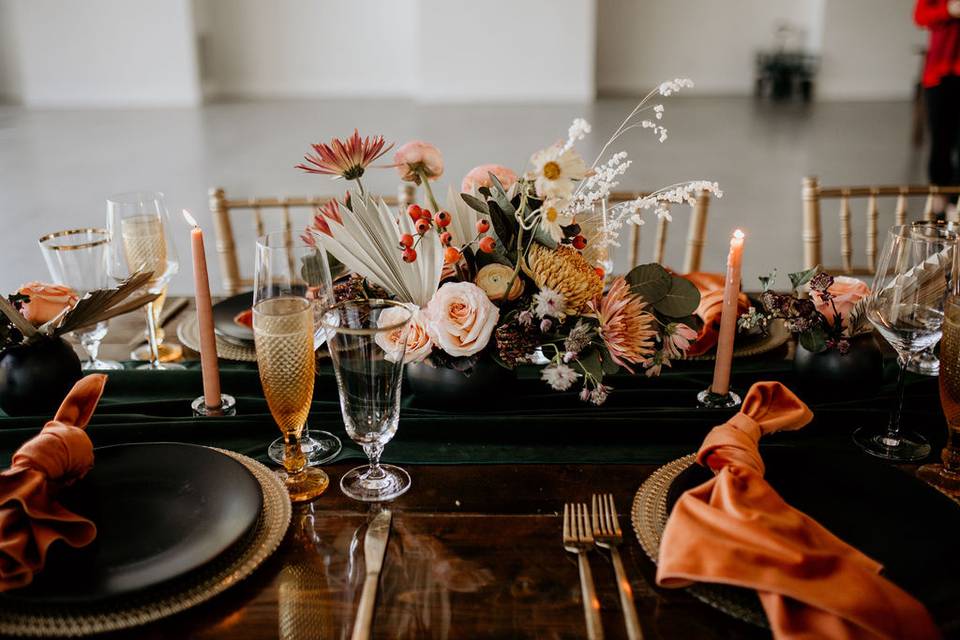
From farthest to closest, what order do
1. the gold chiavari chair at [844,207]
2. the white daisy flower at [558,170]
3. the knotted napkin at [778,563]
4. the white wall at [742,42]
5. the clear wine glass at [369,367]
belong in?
the white wall at [742,42] → the gold chiavari chair at [844,207] → the white daisy flower at [558,170] → the clear wine glass at [369,367] → the knotted napkin at [778,563]

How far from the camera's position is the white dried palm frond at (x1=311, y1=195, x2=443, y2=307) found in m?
1.14

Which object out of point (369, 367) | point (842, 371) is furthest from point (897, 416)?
point (369, 367)

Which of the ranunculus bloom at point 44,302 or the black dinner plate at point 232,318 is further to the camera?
the black dinner plate at point 232,318

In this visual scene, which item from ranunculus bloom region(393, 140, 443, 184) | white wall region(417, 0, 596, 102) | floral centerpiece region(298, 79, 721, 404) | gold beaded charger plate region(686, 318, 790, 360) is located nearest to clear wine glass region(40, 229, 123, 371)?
floral centerpiece region(298, 79, 721, 404)

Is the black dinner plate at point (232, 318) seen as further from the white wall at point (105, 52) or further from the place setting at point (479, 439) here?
the white wall at point (105, 52)

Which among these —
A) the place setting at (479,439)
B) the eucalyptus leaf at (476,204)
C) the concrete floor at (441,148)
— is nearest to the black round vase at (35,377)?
the place setting at (479,439)

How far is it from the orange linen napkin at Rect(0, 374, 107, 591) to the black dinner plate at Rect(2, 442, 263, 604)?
1 cm

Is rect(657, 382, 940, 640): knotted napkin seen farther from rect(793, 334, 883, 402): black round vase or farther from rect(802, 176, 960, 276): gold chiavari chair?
rect(802, 176, 960, 276): gold chiavari chair

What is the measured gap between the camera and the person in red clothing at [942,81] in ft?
13.5

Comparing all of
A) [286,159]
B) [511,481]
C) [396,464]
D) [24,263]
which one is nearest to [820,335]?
[511,481]

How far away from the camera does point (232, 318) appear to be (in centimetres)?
149

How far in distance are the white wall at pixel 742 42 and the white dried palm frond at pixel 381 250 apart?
9.22 meters

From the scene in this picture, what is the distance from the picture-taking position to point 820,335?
1.16m

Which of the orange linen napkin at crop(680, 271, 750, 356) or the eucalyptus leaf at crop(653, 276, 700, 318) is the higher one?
the eucalyptus leaf at crop(653, 276, 700, 318)
